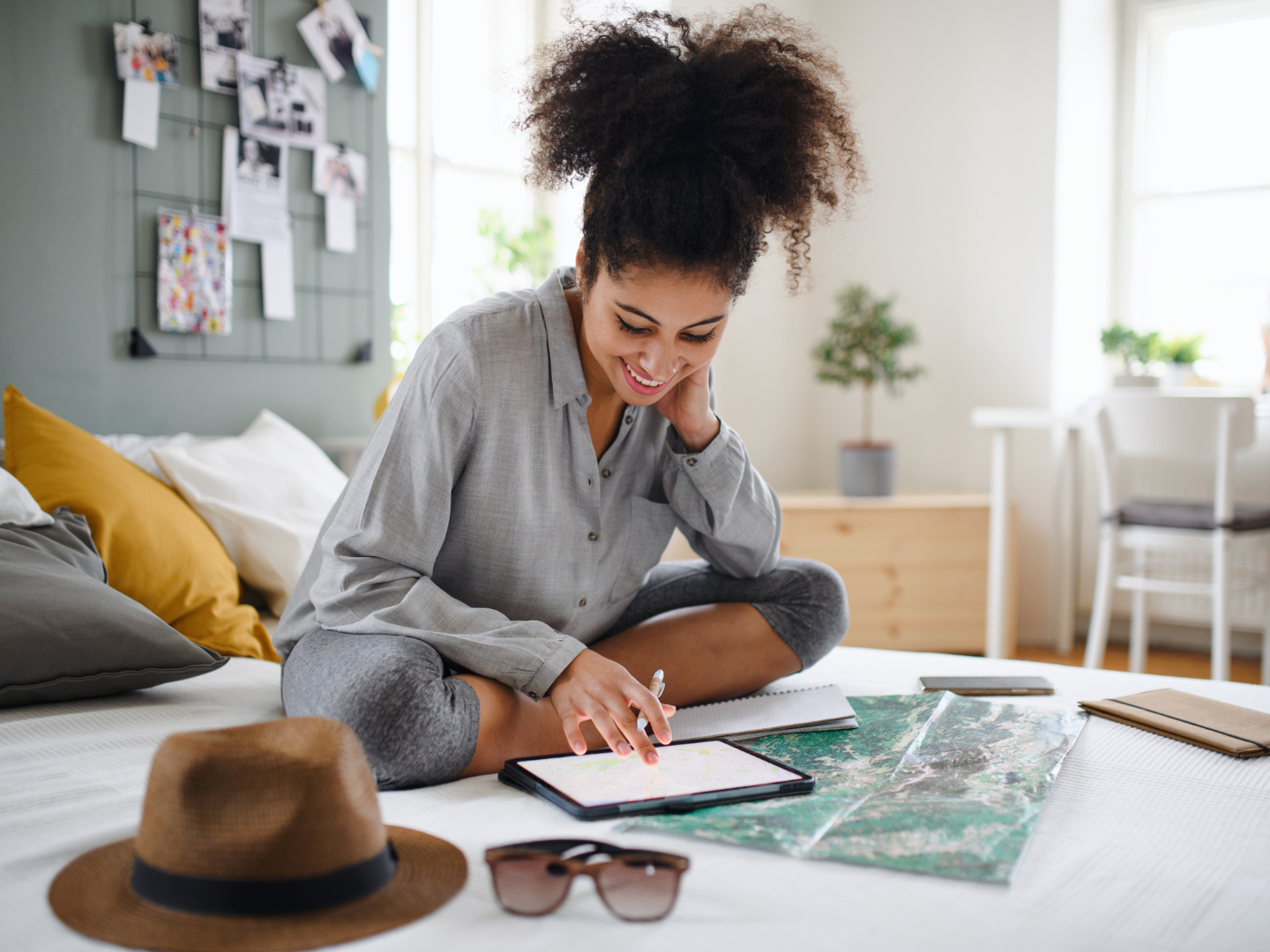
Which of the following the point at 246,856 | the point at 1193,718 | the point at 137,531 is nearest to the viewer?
the point at 246,856

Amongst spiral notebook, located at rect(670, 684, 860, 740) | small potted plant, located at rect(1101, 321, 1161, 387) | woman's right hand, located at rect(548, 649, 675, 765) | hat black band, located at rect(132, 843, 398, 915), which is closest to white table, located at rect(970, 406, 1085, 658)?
small potted plant, located at rect(1101, 321, 1161, 387)

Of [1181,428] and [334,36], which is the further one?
[1181,428]

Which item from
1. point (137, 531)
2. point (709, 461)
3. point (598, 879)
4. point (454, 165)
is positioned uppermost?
point (454, 165)

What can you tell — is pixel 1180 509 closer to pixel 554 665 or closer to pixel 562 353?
pixel 562 353

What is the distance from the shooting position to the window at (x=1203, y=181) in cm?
339

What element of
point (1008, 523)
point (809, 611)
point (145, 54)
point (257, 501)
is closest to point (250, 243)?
point (145, 54)

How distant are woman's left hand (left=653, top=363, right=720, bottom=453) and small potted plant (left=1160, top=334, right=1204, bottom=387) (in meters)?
2.43

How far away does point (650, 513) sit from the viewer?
1364 millimetres

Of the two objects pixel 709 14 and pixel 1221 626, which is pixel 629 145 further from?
pixel 1221 626

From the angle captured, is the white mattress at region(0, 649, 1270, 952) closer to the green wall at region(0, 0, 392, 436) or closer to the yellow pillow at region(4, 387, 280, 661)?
the yellow pillow at region(4, 387, 280, 661)

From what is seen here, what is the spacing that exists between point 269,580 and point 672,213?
992mm

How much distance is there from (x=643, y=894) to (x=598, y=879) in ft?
0.10

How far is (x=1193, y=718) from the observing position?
1.12 meters

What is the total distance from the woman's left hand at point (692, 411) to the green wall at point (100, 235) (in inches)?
44.6
